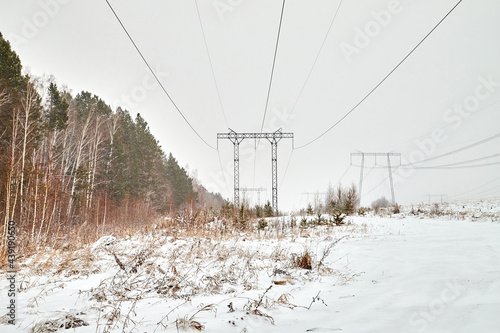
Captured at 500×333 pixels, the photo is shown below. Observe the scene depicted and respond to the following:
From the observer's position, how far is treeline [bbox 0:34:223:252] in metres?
8.58

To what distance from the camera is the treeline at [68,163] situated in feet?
28.1

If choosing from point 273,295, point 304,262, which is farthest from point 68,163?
point 273,295

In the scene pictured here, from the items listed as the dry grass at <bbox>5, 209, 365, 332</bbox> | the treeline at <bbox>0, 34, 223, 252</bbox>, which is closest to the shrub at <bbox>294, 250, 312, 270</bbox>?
the dry grass at <bbox>5, 209, 365, 332</bbox>

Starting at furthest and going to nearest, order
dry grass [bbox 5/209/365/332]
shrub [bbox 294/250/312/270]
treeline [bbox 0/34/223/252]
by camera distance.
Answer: treeline [bbox 0/34/223/252]
shrub [bbox 294/250/312/270]
dry grass [bbox 5/209/365/332]

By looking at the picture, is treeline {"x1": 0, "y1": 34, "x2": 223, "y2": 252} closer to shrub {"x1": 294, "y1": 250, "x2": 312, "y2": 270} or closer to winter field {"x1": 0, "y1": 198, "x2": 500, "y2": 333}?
winter field {"x1": 0, "y1": 198, "x2": 500, "y2": 333}

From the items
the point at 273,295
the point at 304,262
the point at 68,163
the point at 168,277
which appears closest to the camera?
the point at 273,295

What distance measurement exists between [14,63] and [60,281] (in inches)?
624

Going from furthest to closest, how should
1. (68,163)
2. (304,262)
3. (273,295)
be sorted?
(68,163), (304,262), (273,295)

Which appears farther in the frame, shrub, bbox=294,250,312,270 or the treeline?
the treeline

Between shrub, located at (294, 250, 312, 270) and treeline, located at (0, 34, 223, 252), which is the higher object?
treeline, located at (0, 34, 223, 252)

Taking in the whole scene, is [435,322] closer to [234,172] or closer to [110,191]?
[234,172]

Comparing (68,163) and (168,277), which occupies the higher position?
(68,163)

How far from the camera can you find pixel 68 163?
67.8 feet

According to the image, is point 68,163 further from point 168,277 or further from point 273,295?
point 273,295
